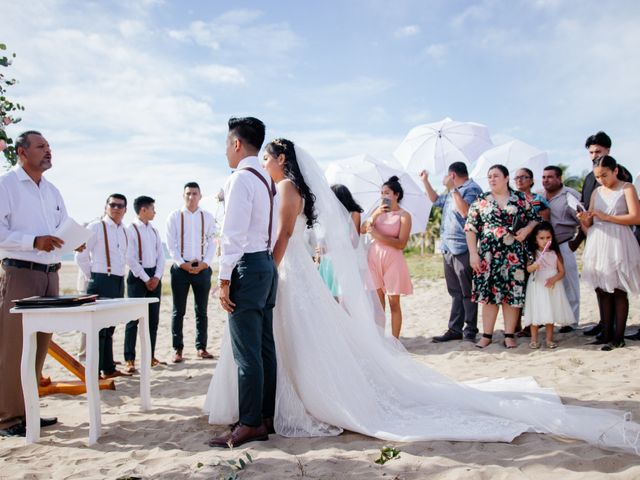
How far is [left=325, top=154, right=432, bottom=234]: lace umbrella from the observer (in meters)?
7.85

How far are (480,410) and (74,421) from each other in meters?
3.44

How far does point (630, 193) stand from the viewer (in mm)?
5516

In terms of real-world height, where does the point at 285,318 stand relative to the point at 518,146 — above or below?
below

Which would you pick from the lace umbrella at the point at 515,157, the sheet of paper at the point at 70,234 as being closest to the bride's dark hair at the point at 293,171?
the sheet of paper at the point at 70,234

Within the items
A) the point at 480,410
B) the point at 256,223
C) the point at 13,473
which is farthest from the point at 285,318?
the point at 13,473

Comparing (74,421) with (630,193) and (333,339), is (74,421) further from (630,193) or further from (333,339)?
(630,193)

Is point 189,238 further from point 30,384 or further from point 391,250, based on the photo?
point 30,384

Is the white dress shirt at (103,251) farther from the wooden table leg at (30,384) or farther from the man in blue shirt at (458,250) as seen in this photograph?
the man in blue shirt at (458,250)

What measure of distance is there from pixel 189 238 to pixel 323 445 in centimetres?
423

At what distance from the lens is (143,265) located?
21.8 ft

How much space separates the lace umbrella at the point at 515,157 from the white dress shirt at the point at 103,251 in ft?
18.2

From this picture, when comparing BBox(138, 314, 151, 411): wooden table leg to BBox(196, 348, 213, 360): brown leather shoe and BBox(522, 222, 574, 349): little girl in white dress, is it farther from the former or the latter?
BBox(522, 222, 574, 349): little girl in white dress

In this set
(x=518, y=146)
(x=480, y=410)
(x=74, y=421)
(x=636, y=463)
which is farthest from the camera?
(x=518, y=146)

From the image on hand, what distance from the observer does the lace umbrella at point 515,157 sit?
26.2 ft
